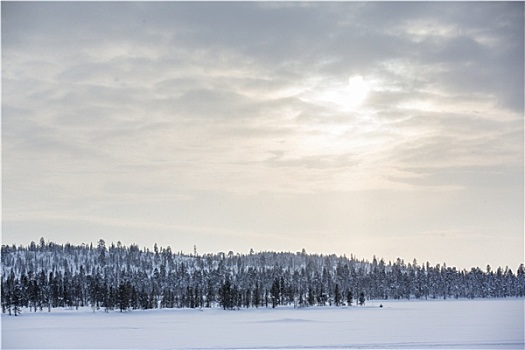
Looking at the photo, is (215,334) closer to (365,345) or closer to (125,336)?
(125,336)

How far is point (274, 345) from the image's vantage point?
188 feet

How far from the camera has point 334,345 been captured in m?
55.8

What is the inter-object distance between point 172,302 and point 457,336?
146 meters

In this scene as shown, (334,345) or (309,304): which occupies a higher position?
(334,345)

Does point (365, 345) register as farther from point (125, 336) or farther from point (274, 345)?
point (125, 336)

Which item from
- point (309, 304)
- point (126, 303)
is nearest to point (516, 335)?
point (126, 303)

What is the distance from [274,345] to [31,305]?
505 feet

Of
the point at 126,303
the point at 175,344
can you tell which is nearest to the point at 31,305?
the point at 126,303

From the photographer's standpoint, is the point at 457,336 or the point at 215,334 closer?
the point at 457,336

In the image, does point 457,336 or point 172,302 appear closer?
point 457,336

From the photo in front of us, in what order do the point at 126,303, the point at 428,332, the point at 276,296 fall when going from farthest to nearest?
1. the point at 276,296
2. the point at 126,303
3. the point at 428,332

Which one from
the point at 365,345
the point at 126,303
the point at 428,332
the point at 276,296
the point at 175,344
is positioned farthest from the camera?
the point at 276,296

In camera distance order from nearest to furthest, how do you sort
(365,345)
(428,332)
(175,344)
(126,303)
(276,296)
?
1. (365,345)
2. (175,344)
3. (428,332)
4. (126,303)
5. (276,296)

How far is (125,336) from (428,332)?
3346 centimetres
